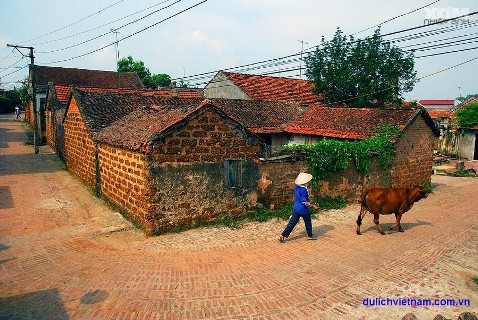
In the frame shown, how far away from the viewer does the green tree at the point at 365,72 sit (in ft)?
75.3

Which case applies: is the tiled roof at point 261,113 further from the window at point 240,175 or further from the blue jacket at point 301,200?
the blue jacket at point 301,200

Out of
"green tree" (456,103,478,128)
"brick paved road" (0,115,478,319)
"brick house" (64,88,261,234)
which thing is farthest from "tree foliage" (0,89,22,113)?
"green tree" (456,103,478,128)

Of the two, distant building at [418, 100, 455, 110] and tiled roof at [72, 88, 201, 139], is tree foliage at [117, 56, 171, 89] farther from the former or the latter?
distant building at [418, 100, 455, 110]

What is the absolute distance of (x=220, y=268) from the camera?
6.84 m

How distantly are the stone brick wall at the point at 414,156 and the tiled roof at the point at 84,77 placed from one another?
33.3 metres

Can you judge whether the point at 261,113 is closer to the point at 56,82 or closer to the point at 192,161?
the point at 192,161

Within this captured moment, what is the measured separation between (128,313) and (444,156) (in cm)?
2850

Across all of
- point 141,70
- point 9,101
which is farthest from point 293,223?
point 9,101

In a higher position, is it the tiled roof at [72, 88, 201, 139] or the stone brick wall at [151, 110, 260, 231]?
the tiled roof at [72, 88, 201, 139]

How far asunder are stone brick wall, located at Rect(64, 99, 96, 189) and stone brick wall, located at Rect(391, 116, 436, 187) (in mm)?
12274

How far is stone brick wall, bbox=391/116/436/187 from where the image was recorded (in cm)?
1424

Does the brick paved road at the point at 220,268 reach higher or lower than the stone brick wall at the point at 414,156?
lower

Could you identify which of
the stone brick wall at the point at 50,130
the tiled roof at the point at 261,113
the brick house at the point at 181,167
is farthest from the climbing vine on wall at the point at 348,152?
the stone brick wall at the point at 50,130

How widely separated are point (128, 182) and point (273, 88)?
21.0m
